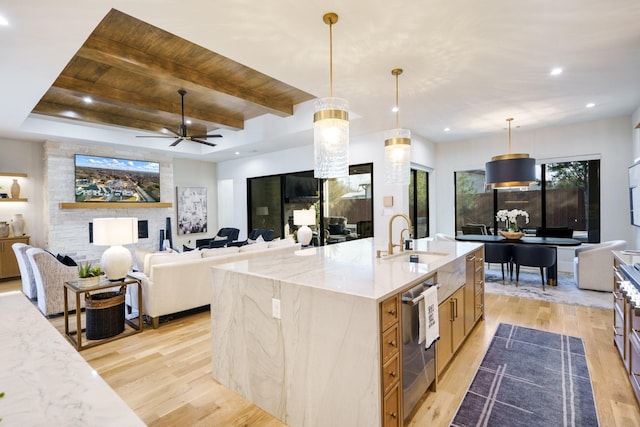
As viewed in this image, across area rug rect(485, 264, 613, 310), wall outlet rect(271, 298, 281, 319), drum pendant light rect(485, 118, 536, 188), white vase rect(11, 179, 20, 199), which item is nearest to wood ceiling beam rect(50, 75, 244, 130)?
white vase rect(11, 179, 20, 199)

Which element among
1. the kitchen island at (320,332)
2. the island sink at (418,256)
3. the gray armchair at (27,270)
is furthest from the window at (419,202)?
the gray armchair at (27,270)

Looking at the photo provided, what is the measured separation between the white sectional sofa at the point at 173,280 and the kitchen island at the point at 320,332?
5.01 feet

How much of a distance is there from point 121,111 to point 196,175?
3383 millimetres

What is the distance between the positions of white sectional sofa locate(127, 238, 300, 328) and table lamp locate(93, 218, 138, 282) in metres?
0.29

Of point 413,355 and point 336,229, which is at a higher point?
point 336,229

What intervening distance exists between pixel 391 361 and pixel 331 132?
5.45 feet

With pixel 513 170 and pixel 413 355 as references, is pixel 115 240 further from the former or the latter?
pixel 513 170

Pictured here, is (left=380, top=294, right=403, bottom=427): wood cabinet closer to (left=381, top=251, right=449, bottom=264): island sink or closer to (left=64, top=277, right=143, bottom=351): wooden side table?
(left=381, top=251, right=449, bottom=264): island sink

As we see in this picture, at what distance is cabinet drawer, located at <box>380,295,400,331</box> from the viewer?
5.42 feet

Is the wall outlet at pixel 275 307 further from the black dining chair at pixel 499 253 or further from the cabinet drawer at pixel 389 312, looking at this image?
the black dining chair at pixel 499 253

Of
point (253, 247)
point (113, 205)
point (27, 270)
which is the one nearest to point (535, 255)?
point (253, 247)

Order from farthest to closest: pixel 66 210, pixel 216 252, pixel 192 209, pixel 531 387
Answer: pixel 192 209, pixel 66 210, pixel 216 252, pixel 531 387

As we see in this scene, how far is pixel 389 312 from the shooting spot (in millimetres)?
1717

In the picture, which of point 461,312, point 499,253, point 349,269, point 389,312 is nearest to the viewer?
point 389,312
